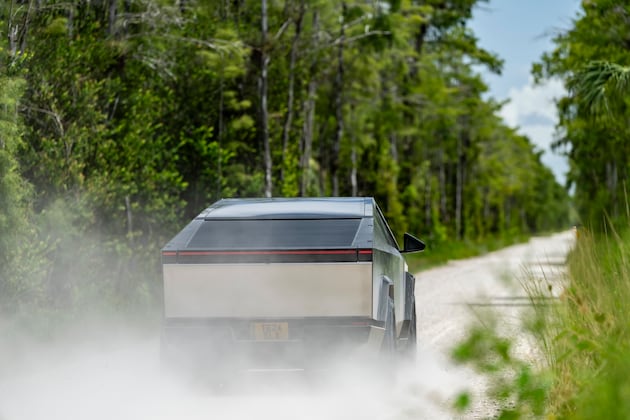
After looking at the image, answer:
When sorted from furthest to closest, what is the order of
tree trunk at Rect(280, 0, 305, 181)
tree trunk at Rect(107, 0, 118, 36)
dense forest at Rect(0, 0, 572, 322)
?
tree trunk at Rect(280, 0, 305, 181), tree trunk at Rect(107, 0, 118, 36), dense forest at Rect(0, 0, 572, 322)

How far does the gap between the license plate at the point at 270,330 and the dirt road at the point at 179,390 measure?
0.53 metres

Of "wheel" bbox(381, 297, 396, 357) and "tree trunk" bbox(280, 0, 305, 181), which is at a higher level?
"tree trunk" bbox(280, 0, 305, 181)

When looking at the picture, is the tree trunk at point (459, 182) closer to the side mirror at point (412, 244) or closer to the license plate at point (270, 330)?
the side mirror at point (412, 244)

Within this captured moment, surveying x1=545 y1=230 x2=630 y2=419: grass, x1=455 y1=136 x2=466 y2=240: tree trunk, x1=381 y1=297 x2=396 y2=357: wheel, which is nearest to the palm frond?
x1=545 y1=230 x2=630 y2=419: grass

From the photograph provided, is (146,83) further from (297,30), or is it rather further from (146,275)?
(297,30)

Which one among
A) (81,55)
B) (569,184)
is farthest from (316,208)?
(569,184)

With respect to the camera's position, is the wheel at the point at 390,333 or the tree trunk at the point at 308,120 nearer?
the wheel at the point at 390,333

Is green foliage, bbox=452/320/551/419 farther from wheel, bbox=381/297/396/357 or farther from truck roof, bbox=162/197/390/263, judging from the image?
wheel, bbox=381/297/396/357

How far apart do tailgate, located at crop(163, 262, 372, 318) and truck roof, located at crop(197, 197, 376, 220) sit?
911 mm

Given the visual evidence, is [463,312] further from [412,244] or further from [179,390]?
[179,390]

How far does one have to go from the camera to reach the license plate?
25.7ft

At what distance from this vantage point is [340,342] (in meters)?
7.79

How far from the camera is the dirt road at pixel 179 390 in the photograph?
756cm

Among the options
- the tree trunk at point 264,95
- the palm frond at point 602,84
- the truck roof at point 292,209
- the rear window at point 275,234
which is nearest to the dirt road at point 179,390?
the rear window at point 275,234
